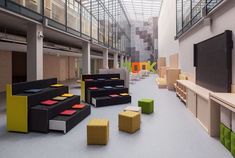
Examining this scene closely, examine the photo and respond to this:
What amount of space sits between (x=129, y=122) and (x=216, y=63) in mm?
2620

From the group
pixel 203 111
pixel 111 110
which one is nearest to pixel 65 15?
pixel 111 110

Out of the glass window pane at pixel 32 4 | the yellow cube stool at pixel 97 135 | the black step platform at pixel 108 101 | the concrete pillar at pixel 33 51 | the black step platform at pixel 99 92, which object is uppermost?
the glass window pane at pixel 32 4

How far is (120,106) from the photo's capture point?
6.65 metres

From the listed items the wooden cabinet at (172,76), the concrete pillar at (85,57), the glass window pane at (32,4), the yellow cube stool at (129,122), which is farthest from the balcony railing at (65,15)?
the wooden cabinet at (172,76)

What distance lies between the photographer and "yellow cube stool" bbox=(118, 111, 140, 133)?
399cm

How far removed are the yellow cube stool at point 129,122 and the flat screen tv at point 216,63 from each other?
2031 mm

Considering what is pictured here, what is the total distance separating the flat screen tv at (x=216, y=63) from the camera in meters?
4.07

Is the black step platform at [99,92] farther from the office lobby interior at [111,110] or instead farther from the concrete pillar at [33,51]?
the concrete pillar at [33,51]

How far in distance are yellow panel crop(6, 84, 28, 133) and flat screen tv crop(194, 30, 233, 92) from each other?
421cm

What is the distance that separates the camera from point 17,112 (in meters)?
4.07

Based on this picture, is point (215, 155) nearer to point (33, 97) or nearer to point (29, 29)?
point (33, 97)

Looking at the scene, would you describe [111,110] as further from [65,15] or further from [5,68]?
[5,68]

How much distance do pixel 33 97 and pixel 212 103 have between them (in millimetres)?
3658

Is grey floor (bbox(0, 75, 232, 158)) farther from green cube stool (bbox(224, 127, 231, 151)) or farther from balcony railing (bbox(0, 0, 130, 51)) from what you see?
balcony railing (bbox(0, 0, 130, 51))
